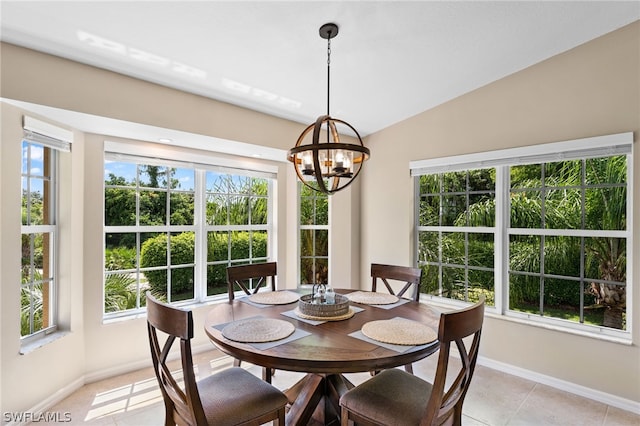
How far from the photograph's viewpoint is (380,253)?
4074mm

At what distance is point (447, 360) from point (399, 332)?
38 centimetres

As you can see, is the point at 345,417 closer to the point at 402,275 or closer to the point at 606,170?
the point at 402,275

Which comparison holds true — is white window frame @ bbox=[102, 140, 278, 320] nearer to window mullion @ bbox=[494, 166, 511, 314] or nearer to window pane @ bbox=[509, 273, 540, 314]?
window mullion @ bbox=[494, 166, 511, 314]

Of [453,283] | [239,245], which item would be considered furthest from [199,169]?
[453,283]

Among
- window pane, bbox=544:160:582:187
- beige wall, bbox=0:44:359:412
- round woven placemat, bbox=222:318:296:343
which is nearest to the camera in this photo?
round woven placemat, bbox=222:318:296:343

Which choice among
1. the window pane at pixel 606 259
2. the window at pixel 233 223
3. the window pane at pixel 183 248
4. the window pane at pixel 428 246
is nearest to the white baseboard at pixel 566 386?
the window pane at pixel 606 259

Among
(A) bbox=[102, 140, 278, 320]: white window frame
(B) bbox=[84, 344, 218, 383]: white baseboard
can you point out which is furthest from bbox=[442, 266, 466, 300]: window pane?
(B) bbox=[84, 344, 218, 383]: white baseboard

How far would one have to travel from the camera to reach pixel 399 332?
1.77m

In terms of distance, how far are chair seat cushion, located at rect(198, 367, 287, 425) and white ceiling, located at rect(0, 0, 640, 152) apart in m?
2.10

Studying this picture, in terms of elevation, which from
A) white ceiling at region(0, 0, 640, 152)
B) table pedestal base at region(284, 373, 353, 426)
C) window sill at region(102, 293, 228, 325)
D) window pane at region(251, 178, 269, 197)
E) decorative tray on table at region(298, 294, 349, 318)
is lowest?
table pedestal base at region(284, 373, 353, 426)

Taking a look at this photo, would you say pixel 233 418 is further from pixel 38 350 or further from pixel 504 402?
pixel 504 402

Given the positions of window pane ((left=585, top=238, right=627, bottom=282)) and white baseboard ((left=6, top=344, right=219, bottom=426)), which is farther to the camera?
window pane ((left=585, top=238, right=627, bottom=282))

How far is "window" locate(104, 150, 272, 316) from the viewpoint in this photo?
3.14 metres

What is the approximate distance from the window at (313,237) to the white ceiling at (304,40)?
151 centimetres
